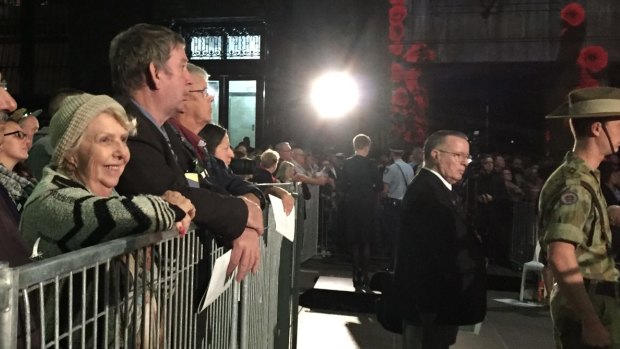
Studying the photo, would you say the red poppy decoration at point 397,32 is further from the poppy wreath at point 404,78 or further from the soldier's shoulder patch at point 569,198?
the soldier's shoulder patch at point 569,198

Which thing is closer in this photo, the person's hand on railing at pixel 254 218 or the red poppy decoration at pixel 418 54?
the person's hand on railing at pixel 254 218

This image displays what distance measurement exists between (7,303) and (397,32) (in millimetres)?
15849

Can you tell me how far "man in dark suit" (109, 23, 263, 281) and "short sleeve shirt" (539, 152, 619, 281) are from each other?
1475 millimetres

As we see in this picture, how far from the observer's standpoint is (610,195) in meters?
6.08

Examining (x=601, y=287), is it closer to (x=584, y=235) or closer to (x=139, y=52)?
(x=584, y=235)

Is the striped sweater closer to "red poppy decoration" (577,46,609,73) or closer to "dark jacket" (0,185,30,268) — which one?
"dark jacket" (0,185,30,268)

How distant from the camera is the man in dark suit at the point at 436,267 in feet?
13.9

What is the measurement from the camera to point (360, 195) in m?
9.33

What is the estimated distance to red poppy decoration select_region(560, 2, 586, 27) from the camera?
49.9 ft

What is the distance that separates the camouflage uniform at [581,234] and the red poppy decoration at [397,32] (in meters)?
13.7

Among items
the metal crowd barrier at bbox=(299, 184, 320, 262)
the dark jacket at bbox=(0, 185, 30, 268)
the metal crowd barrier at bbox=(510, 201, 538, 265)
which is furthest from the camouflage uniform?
the metal crowd barrier at bbox=(510, 201, 538, 265)

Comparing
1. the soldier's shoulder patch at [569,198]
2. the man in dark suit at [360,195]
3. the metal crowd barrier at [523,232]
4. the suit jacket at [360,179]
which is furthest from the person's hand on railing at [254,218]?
the metal crowd barrier at [523,232]

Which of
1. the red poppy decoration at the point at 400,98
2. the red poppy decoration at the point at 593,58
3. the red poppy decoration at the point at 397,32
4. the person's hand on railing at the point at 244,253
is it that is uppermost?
the red poppy decoration at the point at 397,32

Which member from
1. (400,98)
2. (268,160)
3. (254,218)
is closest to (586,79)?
(400,98)
